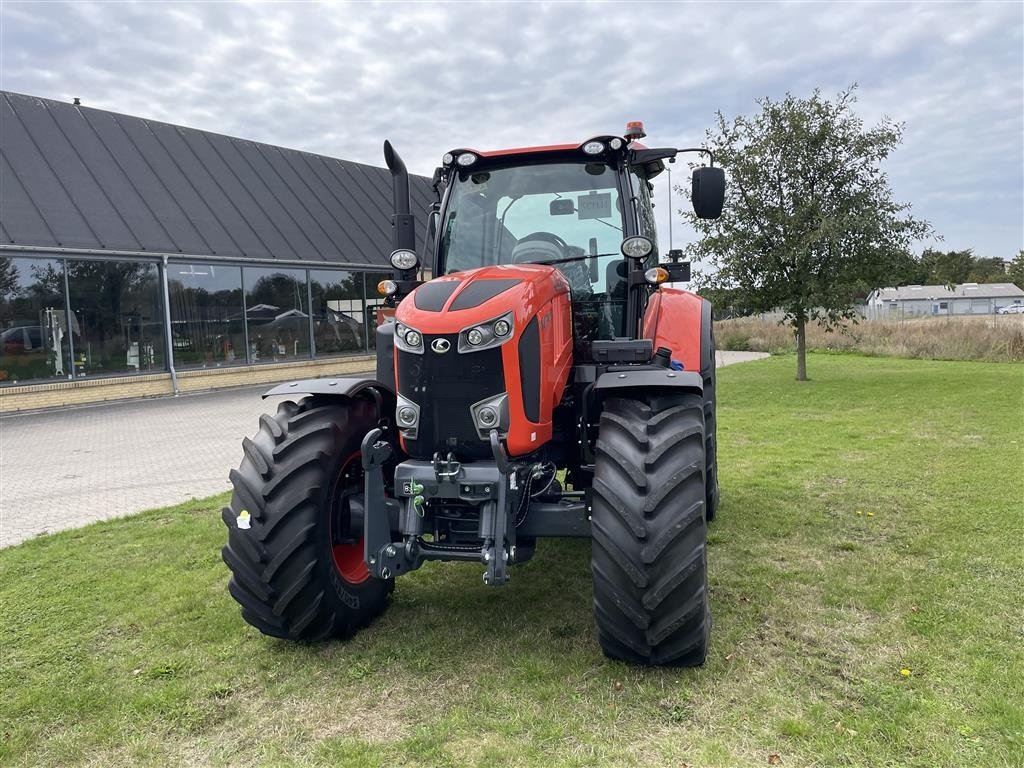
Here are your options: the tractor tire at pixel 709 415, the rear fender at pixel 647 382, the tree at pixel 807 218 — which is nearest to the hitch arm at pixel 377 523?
the rear fender at pixel 647 382

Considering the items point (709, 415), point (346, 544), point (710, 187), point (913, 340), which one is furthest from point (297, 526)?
point (913, 340)

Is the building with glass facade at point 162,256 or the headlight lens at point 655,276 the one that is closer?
the headlight lens at point 655,276

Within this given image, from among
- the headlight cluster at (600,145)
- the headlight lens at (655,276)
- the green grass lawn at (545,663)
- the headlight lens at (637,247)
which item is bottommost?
the green grass lawn at (545,663)

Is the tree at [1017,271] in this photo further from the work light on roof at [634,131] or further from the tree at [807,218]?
the work light on roof at [634,131]

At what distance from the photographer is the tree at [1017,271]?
64.1 meters

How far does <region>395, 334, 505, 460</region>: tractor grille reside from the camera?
11.8 ft

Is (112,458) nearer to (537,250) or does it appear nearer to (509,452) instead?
(537,250)

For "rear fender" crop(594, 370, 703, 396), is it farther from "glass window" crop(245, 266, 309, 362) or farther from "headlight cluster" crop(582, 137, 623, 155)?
"glass window" crop(245, 266, 309, 362)

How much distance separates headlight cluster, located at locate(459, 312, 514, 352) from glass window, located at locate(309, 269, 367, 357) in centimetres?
1680

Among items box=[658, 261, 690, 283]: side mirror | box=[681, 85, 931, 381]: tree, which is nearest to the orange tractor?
box=[658, 261, 690, 283]: side mirror

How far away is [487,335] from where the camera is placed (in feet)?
11.7

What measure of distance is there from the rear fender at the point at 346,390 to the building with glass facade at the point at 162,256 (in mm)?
12472

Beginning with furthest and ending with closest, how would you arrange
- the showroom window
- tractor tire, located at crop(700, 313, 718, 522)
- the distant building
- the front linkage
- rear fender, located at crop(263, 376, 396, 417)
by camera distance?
the distant building < the showroom window < tractor tire, located at crop(700, 313, 718, 522) < rear fender, located at crop(263, 376, 396, 417) < the front linkage

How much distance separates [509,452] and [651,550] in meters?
0.81
